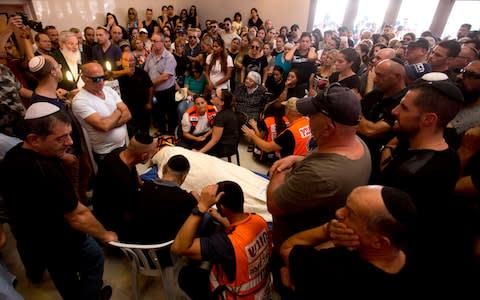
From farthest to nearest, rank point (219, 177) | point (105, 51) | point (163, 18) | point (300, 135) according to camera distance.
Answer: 1. point (163, 18)
2. point (105, 51)
3. point (219, 177)
4. point (300, 135)

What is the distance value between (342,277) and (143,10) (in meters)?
9.48

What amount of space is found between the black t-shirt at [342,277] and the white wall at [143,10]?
766 cm

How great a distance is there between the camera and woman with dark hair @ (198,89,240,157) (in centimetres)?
324

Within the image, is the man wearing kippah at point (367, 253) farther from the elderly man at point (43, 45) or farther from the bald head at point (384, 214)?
the elderly man at point (43, 45)

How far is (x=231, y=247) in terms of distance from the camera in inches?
53.0

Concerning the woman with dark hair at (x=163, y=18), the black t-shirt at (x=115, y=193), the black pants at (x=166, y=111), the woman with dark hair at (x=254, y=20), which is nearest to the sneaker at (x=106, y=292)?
the black t-shirt at (x=115, y=193)

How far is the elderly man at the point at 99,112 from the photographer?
93.4 inches

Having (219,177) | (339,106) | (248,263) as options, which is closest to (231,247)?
(248,263)

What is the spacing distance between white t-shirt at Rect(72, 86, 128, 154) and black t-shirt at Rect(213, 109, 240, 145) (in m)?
1.11

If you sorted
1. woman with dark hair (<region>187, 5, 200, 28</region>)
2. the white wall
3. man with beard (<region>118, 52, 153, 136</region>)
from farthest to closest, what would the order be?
woman with dark hair (<region>187, 5, 200, 28</region>) → the white wall → man with beard (<region>118, 52, 153, 136</region>)

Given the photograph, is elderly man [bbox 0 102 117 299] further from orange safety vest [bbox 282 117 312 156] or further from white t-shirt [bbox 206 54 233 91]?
white t-shirt [bbox 206 54 233 91]

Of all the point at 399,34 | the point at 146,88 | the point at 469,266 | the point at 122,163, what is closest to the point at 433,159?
the point at 469,266

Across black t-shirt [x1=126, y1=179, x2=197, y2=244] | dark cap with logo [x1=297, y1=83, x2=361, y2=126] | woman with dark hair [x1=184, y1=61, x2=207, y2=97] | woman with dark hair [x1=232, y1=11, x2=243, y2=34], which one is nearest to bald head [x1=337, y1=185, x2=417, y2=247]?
dark cap with logo [x1=297, y1=83, x2=361, y2=126]

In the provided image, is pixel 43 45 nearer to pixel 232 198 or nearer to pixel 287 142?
pixel 287 142
